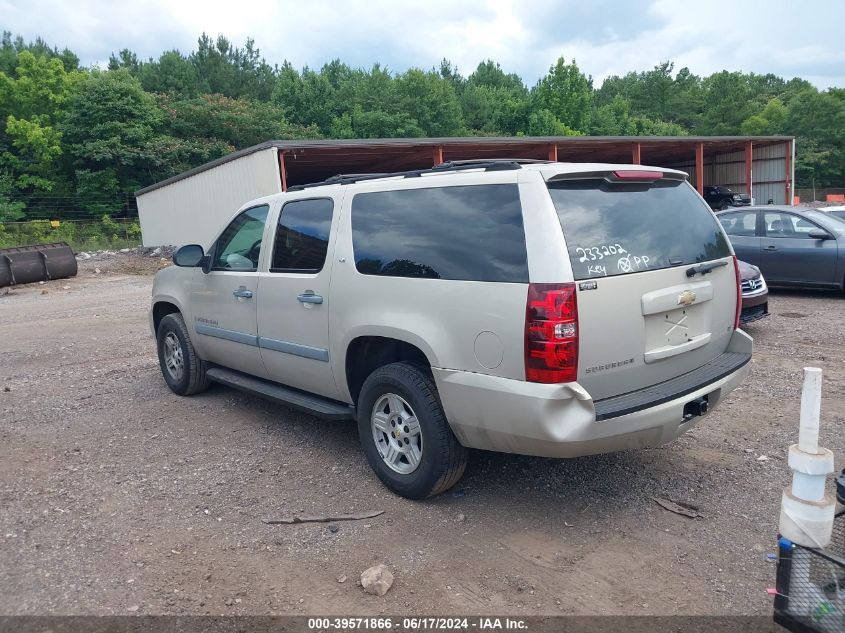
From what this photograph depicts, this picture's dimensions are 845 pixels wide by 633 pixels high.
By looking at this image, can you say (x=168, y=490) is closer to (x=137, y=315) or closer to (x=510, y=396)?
(x=510, y=396)

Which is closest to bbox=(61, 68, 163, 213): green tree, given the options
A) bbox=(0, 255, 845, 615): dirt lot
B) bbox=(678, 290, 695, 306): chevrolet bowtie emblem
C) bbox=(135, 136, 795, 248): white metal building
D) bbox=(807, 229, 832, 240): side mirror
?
bbox=(135, 136, 795, 248): white metal building

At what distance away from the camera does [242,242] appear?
18.4ft

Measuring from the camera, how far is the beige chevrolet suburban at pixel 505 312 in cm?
339

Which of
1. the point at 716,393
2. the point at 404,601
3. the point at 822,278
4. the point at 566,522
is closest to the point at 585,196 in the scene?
the point at 716,393

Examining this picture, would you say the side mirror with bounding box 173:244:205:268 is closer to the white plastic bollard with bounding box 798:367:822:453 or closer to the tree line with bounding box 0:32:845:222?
the white plastic bollard with bounding box 798:367:822:453

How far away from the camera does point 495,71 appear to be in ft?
304

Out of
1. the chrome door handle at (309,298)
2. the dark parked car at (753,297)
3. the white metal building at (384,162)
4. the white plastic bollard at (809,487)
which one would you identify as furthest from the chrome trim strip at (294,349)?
the white metal building at (384,162)

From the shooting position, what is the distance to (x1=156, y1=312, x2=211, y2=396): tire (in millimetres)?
6320

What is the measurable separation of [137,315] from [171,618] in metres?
10.5

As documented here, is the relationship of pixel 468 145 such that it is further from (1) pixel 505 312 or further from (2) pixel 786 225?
(1) pixel 505 312

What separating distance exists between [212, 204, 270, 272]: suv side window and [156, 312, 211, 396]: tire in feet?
3.14

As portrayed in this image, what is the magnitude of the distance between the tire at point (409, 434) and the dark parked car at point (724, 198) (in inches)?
1144

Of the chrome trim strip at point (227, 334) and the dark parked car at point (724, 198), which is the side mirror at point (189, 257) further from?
the dark parked car at point (724, 198)

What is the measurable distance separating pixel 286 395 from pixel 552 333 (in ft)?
8.14
